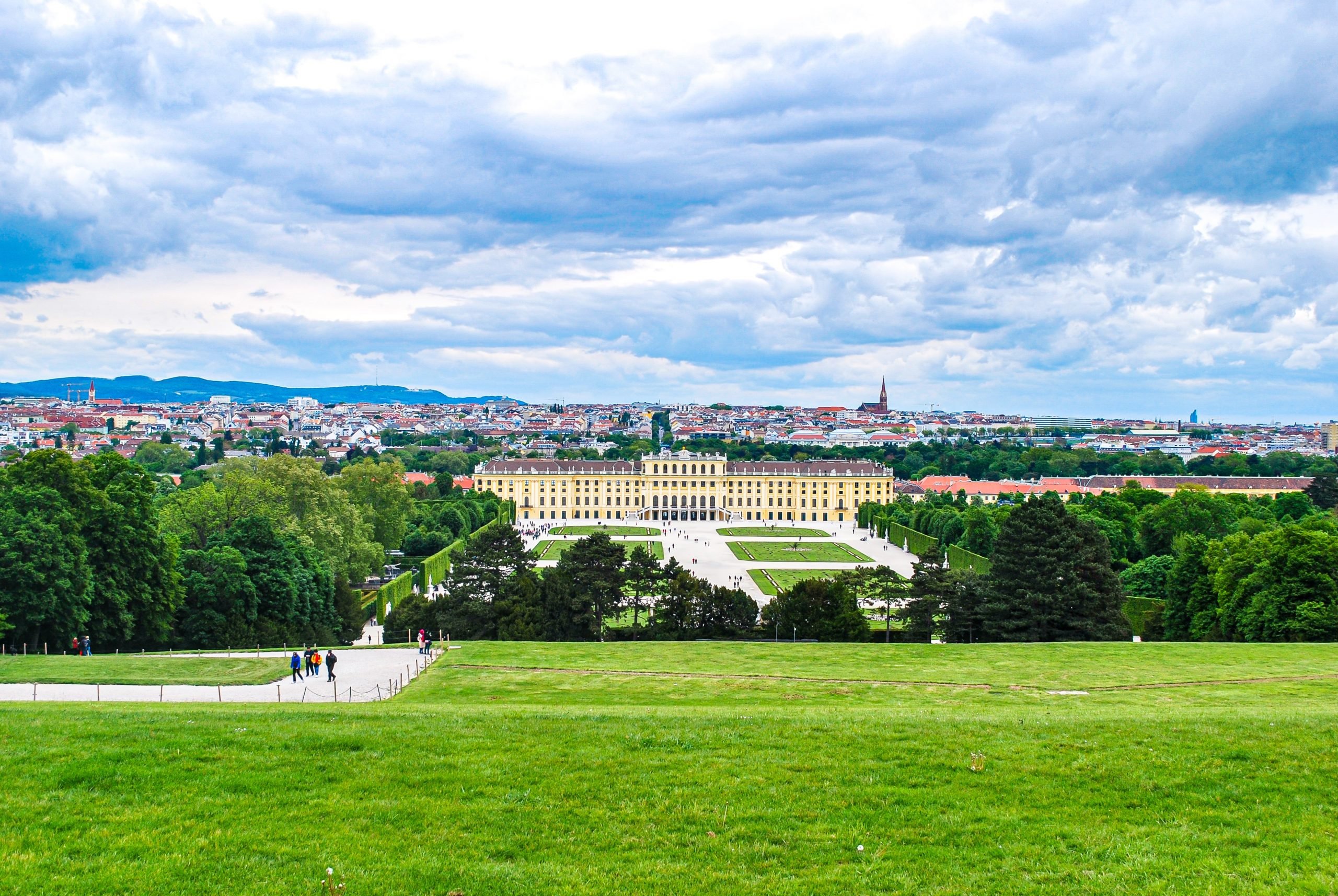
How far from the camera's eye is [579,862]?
6.69 m

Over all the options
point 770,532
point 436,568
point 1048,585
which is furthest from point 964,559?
point 770,532

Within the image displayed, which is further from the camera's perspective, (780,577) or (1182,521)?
(1182,521)

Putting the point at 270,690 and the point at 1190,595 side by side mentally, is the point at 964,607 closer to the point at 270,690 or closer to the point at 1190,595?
the point at 1190,595

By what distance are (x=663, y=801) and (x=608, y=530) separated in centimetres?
7628

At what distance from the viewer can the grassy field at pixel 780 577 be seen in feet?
149

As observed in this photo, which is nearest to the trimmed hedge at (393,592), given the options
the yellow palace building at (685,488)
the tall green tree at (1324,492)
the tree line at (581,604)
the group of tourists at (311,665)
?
the tree line at (581,604)

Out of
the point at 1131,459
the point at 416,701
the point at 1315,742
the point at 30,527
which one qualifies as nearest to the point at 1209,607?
the point at 1315,742

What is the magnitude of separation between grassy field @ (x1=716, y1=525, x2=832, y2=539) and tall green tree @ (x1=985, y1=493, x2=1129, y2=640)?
50.2 m

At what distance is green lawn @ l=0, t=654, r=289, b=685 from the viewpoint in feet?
51.9

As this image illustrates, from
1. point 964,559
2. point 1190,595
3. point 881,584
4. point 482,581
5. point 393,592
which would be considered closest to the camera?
point 482,581

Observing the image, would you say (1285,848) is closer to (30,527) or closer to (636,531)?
(30,527)

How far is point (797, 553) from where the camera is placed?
64.7 metres

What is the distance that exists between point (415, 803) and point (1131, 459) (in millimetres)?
144934

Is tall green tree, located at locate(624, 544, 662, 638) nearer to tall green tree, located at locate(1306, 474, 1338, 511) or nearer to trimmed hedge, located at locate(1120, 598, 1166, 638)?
trimmed hedge, located at locate(1120, 598, 1166, 638)
